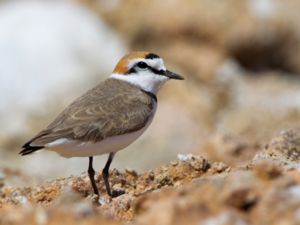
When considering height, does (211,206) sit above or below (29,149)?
below

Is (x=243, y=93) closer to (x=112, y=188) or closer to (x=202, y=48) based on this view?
(x=202, y=48)

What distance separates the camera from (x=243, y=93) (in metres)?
22.2

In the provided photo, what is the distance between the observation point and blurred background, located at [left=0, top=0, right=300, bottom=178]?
20.5 meters

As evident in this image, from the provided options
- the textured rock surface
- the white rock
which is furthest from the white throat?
the white rock

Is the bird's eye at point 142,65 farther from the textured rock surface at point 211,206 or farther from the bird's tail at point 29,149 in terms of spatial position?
the textured rock surface at point 211,206

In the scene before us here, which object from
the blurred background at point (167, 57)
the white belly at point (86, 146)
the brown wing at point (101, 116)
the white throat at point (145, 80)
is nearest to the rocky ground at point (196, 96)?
the blurred background at point (167, 57)

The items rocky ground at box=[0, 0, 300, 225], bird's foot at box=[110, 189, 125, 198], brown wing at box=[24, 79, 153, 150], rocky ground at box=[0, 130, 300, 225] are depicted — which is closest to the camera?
rocky ground at box=[0, 130, 300, 225]

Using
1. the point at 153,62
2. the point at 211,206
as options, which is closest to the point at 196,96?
the point at 153,62

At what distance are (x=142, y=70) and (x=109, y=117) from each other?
1090 mm

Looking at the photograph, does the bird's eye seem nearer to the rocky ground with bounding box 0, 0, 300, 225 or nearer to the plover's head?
the plover's head

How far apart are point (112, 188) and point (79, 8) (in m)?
13.9

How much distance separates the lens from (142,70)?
11.1 m

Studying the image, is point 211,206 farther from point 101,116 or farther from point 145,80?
point 145,80

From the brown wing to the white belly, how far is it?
2.0 inches
